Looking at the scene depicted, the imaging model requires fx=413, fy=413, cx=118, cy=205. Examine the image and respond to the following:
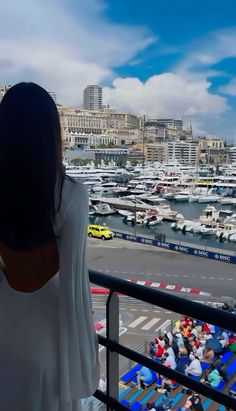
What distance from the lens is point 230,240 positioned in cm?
1384

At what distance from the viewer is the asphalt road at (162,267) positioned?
28.1ft

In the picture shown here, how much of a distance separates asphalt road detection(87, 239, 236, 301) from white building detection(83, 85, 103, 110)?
53.2 m

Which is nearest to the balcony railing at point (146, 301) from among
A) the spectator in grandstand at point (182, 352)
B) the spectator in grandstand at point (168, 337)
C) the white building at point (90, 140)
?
the spectator in grandstand at point (182, 352)

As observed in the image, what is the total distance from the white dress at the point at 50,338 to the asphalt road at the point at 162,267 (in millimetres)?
7357

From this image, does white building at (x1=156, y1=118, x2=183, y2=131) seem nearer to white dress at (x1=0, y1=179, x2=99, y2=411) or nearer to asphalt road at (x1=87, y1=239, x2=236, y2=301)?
asphalt road at (x1=87, y1=239, x2=236, y2=301)

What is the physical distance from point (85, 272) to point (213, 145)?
53.4 metres

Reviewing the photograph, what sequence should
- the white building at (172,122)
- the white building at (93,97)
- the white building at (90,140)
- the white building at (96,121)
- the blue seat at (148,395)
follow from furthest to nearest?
the white building at (172,122), the white building at (93,97), the white building at (96,121), the white building at (90,140), the blue seat at (148,395)

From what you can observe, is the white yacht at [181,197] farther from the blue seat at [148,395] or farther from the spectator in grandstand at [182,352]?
the blue seat at [148,395]

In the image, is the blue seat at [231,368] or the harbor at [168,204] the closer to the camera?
the blue seat at [231,368]

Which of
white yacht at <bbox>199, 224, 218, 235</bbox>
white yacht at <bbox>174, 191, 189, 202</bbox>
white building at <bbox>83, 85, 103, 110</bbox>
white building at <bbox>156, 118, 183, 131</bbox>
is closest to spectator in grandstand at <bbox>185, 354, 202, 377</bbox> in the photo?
white yacht at <bbox>199, 224, 218, 235</bbox>

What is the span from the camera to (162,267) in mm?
10008

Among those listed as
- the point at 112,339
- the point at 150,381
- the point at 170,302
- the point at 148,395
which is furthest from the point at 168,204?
the point at 170,302

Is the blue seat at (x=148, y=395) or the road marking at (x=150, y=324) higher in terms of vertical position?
the blue seat at (x=148, y=395)

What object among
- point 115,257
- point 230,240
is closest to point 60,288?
point 115,257
